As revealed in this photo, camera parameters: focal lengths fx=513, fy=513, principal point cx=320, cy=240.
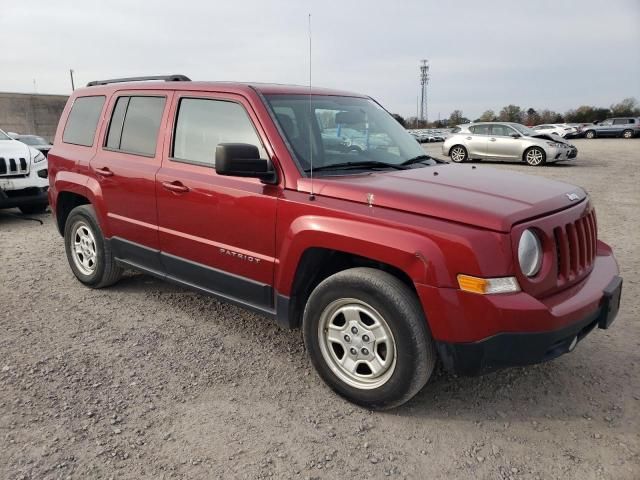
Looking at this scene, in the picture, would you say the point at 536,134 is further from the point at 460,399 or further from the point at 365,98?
the point at 460,399

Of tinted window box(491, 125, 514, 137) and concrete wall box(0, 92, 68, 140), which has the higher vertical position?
concrete wall box(0, 92, 68, 140)

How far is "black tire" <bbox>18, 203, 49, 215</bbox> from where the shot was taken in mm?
8492

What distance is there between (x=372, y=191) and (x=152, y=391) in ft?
5.92

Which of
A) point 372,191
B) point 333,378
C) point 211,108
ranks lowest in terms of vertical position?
point 333,378

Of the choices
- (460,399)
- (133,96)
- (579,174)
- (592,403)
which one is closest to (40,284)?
(133,96)

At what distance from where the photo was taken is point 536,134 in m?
17.3

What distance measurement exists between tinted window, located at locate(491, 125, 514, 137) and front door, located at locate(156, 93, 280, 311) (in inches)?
614

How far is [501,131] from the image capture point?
17.5 m

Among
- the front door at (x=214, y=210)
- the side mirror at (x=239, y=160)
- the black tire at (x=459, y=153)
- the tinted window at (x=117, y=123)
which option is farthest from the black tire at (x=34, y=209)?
the black tire at (x=459, y=153)

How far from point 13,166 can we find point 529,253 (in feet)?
26.3

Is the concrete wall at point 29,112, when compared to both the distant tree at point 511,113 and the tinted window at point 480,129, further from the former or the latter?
the distant tree at point 511,113

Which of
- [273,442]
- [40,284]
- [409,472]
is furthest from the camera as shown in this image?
[40,284]

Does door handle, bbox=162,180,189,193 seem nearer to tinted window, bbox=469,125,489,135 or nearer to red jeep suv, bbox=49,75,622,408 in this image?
red jeep suv, bbox=49,75,622,408

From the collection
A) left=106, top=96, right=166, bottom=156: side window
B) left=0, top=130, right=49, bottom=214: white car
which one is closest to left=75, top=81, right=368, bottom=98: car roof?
left=106, top=96, right=166, bottom=156: side window
